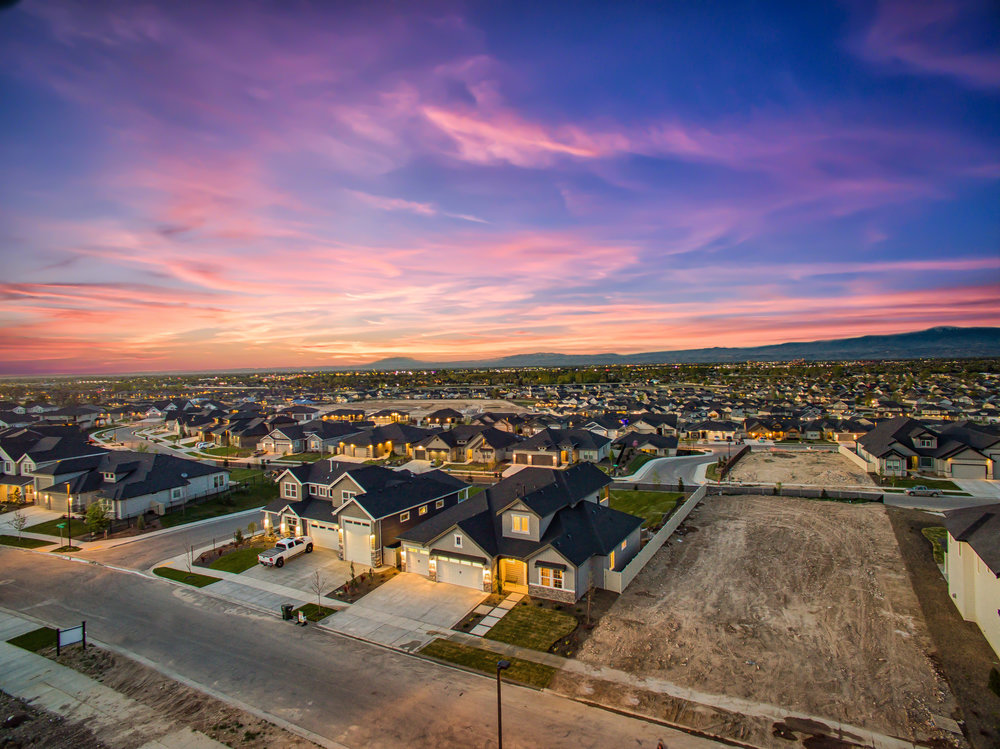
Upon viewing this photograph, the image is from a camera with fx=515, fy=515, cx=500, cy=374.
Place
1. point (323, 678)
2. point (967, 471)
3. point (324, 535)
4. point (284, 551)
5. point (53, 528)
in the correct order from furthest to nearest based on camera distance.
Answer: point (967, 471) → point (53, 528) → point (324, 535) → point (284, 551) → point (323, 678)

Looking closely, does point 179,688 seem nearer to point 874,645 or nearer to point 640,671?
point 640,671

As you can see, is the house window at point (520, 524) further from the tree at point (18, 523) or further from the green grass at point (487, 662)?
the tree at point (18, 523)

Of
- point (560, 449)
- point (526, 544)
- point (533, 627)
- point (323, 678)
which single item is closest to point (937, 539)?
point (526, 544)

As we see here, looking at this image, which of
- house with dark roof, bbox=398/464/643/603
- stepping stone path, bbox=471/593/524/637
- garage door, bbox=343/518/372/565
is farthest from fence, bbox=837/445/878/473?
garage door, bbox=343/518/372/565

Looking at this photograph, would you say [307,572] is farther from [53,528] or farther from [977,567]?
[977,567]

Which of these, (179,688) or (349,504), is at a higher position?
(349,504)

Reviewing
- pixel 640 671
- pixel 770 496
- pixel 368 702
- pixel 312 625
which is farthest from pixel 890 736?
pixel 770 496
